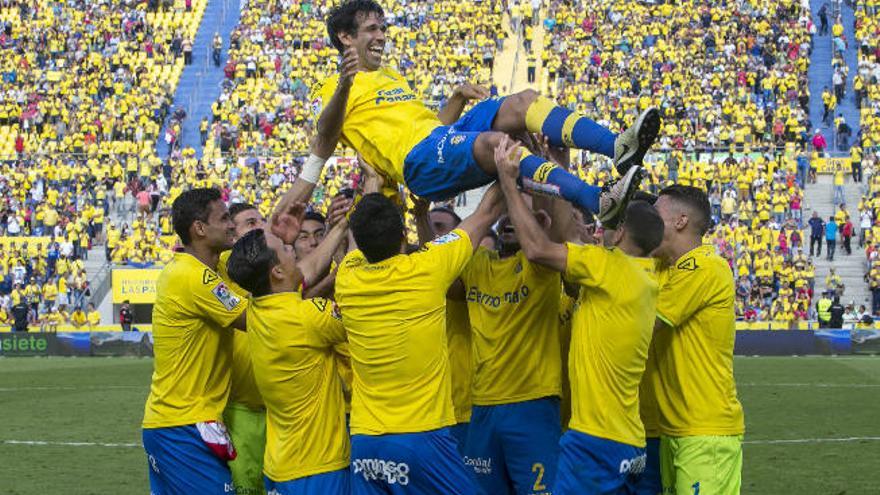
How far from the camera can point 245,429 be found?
883 centimetres

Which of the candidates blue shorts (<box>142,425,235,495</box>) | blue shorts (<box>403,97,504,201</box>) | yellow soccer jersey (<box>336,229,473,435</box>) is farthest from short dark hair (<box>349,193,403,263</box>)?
blue shorts (<box>142,425,235,495</box>)

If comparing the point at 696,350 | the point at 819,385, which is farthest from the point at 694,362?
the point at 819,385

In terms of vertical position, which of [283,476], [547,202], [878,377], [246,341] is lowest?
[878,377]

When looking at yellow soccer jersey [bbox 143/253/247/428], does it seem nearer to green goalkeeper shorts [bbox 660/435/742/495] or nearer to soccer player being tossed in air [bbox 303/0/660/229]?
soccer player being tossed in air [bbox 303/0/660/229]

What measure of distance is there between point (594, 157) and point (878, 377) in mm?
11904

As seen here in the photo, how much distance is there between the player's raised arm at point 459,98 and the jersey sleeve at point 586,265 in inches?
57.8

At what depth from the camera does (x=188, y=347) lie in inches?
335

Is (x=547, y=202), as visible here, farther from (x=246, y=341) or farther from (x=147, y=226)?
(x=147, y=226)

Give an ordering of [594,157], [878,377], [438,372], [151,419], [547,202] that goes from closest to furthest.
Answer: [438,372], [547,202], [151,419], [878,377], [594,157]

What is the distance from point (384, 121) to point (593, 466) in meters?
2.39

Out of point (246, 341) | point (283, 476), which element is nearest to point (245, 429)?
point (246, 341)

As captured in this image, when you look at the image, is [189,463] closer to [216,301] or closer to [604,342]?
[216,301]

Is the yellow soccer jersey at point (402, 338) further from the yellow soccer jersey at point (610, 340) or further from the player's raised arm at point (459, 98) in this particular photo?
the player's raised arm at point (459, 98)

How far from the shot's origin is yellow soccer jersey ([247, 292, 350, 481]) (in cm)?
758
